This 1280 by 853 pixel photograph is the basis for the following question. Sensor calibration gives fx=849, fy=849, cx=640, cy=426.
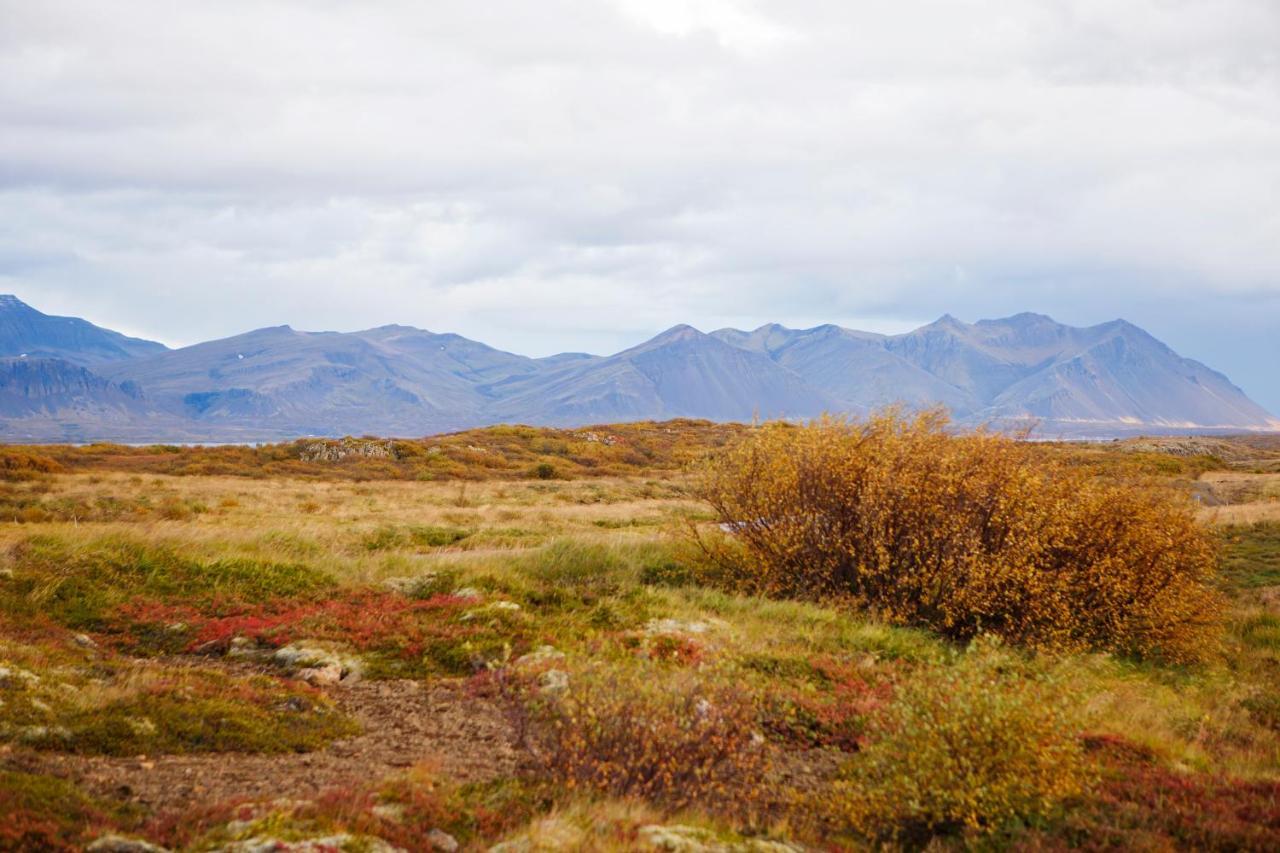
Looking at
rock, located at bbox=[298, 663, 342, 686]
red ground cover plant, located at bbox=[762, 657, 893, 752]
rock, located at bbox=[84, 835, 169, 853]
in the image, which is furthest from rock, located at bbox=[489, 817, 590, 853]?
rock, located at bbox=[298, 663, 342, 686]

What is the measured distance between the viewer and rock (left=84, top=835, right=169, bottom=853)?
549 cm

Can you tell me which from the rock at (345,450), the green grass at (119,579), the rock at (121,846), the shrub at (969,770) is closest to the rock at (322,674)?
the green grass at (119,579)

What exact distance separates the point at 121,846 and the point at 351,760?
117 inches

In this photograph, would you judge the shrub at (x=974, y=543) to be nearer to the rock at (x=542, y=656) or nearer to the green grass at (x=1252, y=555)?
the green grass at (x=1252, y=555)

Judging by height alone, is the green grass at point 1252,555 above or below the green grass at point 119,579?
below

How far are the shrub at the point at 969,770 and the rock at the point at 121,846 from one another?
17.9ft

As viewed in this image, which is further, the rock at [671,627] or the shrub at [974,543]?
the shrub at [974,543]

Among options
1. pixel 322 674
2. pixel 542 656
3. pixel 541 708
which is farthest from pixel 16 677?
pixel 542 656

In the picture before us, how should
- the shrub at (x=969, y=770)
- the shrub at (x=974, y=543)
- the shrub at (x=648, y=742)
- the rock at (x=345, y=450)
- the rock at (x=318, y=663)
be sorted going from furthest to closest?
1. the rock at (x=345, y=450)
2. the shrub at (x=974, y=543)
3. the rock at (x=318, y=663)
4. the shrub at (x=648, y=742)
5. the shrub at (x=969, y=770)

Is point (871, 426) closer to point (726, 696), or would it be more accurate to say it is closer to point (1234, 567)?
point (726, 696)

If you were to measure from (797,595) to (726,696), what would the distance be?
8.48 m

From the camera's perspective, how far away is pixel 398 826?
250 inches

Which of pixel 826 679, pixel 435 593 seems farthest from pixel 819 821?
pixel 435 593

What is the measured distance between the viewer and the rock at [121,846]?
549 centimetres
